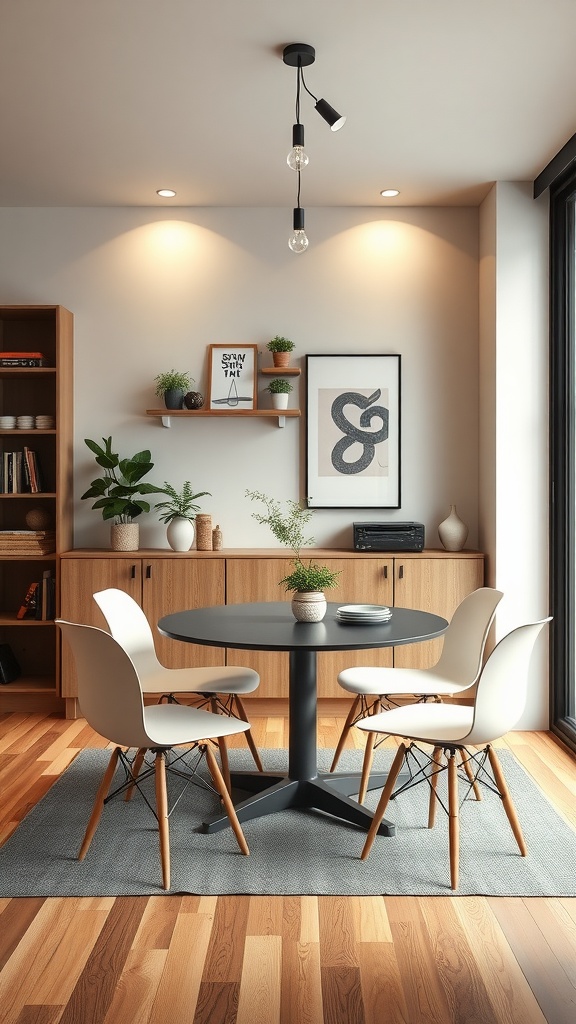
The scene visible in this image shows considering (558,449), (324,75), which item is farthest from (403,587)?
(324,75)

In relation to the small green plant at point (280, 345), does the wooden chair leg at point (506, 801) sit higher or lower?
lower

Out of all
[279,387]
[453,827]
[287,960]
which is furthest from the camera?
[279,387]

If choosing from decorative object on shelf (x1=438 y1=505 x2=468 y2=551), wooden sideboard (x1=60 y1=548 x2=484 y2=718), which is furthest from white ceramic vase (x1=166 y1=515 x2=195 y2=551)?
decorative object on shelf (x1=438 y1=505 x2=468 y2=551)

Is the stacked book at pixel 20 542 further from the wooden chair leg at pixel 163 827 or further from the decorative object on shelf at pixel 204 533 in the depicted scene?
the wooden chair leg at pixel 163 827

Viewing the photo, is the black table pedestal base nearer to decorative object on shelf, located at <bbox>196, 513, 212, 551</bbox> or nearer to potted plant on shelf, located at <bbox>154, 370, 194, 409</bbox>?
decorative object on shelf, located at <bbox>196, 513, 212, 551</bbox>

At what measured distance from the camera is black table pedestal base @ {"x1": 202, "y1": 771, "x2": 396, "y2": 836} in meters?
3.09

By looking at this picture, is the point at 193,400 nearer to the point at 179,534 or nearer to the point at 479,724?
the point at 179,534

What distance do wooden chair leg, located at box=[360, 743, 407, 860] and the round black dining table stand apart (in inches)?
9.0

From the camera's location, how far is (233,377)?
4.96 metres

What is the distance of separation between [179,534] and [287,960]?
9.04 ft

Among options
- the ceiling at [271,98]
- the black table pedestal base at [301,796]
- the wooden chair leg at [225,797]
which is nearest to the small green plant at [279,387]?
the ceiling at [271,98]

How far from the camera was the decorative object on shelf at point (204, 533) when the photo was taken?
4809 millimetres

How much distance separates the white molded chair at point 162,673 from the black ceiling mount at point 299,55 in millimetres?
2121

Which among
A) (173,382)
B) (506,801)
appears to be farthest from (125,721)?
(173,382)
